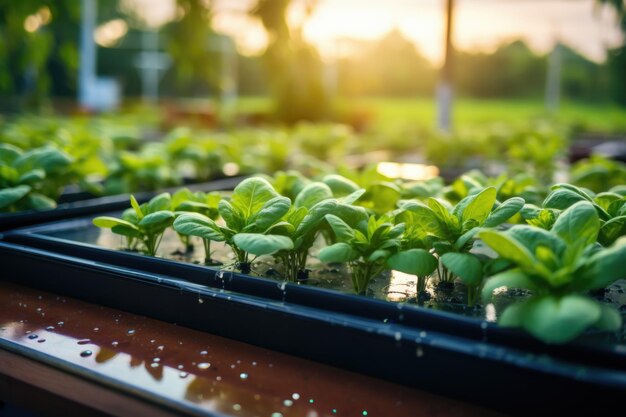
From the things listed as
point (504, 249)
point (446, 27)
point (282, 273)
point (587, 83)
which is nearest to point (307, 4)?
point (446, 27)

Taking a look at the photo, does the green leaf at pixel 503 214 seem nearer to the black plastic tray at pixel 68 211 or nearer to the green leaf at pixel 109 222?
the green leaf at pixel 109 222

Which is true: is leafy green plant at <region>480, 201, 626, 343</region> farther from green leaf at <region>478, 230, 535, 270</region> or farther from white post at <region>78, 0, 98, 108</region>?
white post at <region>78, 0, 98, 108</region>

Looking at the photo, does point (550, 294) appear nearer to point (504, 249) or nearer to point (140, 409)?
point (504, 249)

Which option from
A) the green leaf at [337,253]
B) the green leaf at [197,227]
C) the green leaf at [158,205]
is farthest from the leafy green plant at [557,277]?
the green leaf at [158,205]

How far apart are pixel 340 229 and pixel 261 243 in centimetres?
14

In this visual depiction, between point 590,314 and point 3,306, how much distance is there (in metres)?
1.11

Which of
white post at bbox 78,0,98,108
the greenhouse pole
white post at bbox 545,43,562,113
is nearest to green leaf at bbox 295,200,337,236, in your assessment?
the greenhouse pole

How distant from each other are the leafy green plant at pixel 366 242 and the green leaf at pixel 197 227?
0.72 feet

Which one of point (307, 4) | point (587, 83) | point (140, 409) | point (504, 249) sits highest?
point (587, 83)

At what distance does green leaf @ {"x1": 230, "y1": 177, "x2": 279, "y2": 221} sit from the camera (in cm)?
→ 120

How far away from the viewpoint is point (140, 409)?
0.86 meters

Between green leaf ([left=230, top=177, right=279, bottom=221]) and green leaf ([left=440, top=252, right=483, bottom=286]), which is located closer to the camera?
green leaf ([left=440, top=252, right=483, bottom=286])

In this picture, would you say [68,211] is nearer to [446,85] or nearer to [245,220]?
[245,220]

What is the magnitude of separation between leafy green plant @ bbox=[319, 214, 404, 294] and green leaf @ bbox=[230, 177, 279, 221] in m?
0.21
